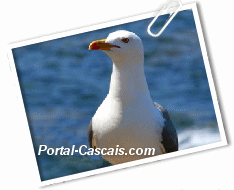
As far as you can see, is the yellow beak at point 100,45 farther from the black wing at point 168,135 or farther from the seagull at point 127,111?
the black wing at point 168,135

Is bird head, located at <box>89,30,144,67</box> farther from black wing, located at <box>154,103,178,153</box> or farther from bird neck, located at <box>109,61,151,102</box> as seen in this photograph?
Answer: black wing, located at <box>154,103,178,153</box>

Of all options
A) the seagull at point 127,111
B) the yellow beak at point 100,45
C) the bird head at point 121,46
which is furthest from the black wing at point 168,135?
the yellow beak at point 100,45

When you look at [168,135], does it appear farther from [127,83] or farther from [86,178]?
[86,178]

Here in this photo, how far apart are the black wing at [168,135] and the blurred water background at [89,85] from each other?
0.04 m

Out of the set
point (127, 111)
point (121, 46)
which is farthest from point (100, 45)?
point (127, 111)

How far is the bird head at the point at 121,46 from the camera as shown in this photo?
111 inches

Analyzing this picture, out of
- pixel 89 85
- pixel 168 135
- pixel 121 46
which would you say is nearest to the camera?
pixel 121 46

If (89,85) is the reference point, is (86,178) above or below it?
below

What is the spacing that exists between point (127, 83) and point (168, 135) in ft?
1.15

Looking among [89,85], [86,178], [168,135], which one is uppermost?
[89,85]

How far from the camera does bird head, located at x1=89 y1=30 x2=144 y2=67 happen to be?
2.81m

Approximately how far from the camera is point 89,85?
9.95ft

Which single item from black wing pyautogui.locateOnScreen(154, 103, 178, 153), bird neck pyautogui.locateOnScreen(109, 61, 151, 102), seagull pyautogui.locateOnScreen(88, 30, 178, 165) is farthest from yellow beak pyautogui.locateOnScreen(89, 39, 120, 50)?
black wing pyautogui.locateOnScreen(154, 103, 178, 153)

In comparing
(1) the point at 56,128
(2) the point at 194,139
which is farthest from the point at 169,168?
(1) the point at 56,128
